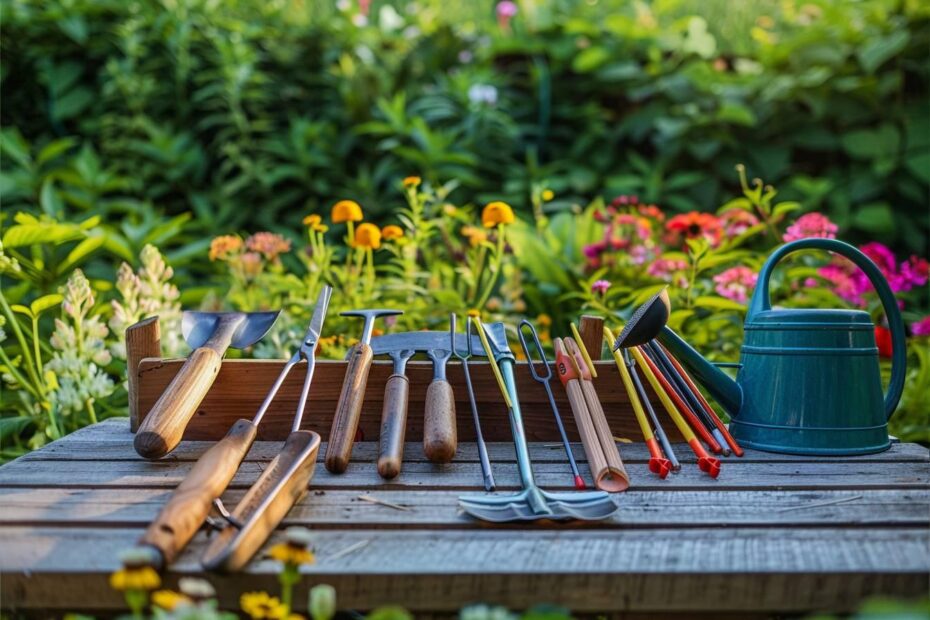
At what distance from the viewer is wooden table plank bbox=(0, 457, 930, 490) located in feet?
3.64

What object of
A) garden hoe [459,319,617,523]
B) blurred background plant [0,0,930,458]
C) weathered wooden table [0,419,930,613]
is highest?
blurred background plant [0,0,930,458]

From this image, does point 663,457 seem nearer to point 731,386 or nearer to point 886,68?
point 731,386

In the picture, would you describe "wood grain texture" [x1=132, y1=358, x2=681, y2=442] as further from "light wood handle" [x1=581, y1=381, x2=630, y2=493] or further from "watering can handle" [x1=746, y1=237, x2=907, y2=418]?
"watering can handle" [x1=746, y1=237, x2=907, y2=418]

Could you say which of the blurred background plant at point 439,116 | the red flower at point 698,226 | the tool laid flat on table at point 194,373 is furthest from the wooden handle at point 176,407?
the blurred background plant at point 439,116

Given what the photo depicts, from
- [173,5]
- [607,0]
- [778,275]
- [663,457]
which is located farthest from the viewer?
[607,0]

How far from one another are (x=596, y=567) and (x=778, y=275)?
1.77 m

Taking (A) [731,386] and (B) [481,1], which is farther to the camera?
(B) [481,1]

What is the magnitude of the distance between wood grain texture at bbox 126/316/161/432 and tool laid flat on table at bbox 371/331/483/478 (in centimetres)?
40

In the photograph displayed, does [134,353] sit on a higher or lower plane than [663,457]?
higher

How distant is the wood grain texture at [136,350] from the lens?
1.41 metres

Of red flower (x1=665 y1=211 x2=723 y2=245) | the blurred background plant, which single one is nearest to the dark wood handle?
red flower (x1=665 y1=211 x2=723 y2=245)

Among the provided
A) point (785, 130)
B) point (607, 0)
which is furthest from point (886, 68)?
point (607, 0)

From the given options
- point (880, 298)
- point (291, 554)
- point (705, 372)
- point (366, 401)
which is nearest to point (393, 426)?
point (366, 401)

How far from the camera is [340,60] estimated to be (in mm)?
4070
